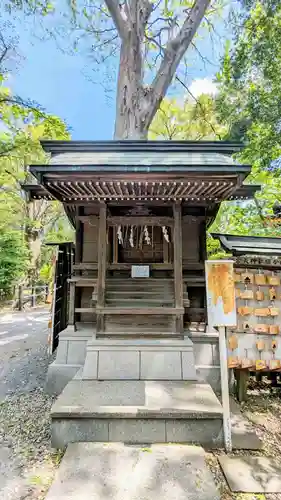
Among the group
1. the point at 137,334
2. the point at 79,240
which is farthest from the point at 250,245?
the point at 79,240

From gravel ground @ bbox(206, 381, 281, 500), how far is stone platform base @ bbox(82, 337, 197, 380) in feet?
3.12

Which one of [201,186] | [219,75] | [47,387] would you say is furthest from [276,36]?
[47,387]

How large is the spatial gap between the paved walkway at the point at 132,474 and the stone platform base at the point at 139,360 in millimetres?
1139

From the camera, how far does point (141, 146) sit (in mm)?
4934

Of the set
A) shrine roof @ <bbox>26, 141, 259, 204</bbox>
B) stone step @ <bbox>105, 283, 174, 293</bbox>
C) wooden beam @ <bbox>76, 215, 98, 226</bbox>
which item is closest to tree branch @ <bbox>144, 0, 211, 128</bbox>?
shrine roof @ <bbox>26, 141, 259, 204</bbox>

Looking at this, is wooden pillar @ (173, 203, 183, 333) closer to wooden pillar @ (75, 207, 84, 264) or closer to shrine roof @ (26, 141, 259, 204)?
shrine roof @ (26, 141, 259, 204)

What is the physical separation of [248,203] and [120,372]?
888cm

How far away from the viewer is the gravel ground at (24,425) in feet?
7.61

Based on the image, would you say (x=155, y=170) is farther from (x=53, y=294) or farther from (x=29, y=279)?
(x=29, y=279)

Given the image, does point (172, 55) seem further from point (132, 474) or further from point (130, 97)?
point (132, 474)

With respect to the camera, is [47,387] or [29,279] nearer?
[47,387]

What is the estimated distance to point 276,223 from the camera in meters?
8.67

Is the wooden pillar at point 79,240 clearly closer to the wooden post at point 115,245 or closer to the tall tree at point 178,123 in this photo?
the wooden post at point 115,245

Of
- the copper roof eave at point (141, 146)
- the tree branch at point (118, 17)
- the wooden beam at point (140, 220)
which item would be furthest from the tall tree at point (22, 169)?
the wooden beam at point (140, 220)
